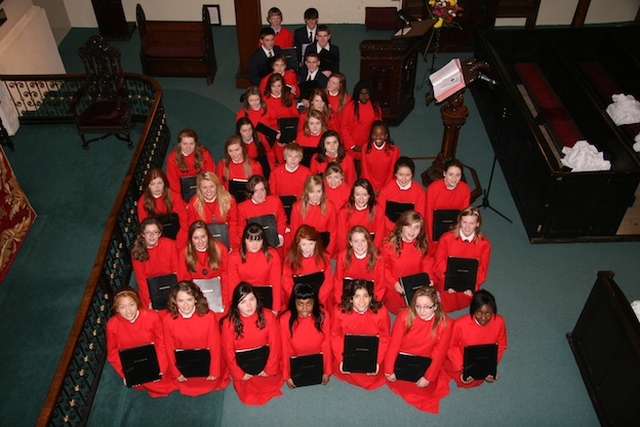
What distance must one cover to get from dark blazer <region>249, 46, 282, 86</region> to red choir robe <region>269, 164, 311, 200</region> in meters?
2.57

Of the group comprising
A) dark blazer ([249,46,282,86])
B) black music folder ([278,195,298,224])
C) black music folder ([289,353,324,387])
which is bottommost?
black music folder ([289,353,324,387])

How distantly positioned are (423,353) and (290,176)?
2.59m

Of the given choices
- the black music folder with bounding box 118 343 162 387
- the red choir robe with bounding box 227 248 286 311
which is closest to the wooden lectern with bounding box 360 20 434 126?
the red choir robe with bounding box 227 248 286 311

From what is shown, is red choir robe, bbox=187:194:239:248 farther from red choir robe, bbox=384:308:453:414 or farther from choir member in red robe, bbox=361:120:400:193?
red choir robe, bbox=384:308:453:414

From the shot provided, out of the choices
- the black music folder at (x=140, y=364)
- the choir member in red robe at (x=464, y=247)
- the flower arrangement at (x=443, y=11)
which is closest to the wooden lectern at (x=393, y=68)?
the flower arrangement at (x=443, y=11)

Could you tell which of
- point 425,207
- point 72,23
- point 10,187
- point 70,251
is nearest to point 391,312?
point 425,207

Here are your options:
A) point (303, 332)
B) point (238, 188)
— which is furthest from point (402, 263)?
point (238, 188)

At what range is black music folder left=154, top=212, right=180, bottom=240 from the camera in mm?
6230

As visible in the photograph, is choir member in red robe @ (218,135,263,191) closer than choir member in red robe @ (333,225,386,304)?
No

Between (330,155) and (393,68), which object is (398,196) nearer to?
(330,155)

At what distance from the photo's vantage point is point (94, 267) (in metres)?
5.72

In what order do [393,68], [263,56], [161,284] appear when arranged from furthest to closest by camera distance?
[263,56]
[393,68]
[161,284]

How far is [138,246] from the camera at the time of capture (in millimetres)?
5770

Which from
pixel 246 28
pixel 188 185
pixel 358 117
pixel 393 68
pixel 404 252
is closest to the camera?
pixel 404 252
